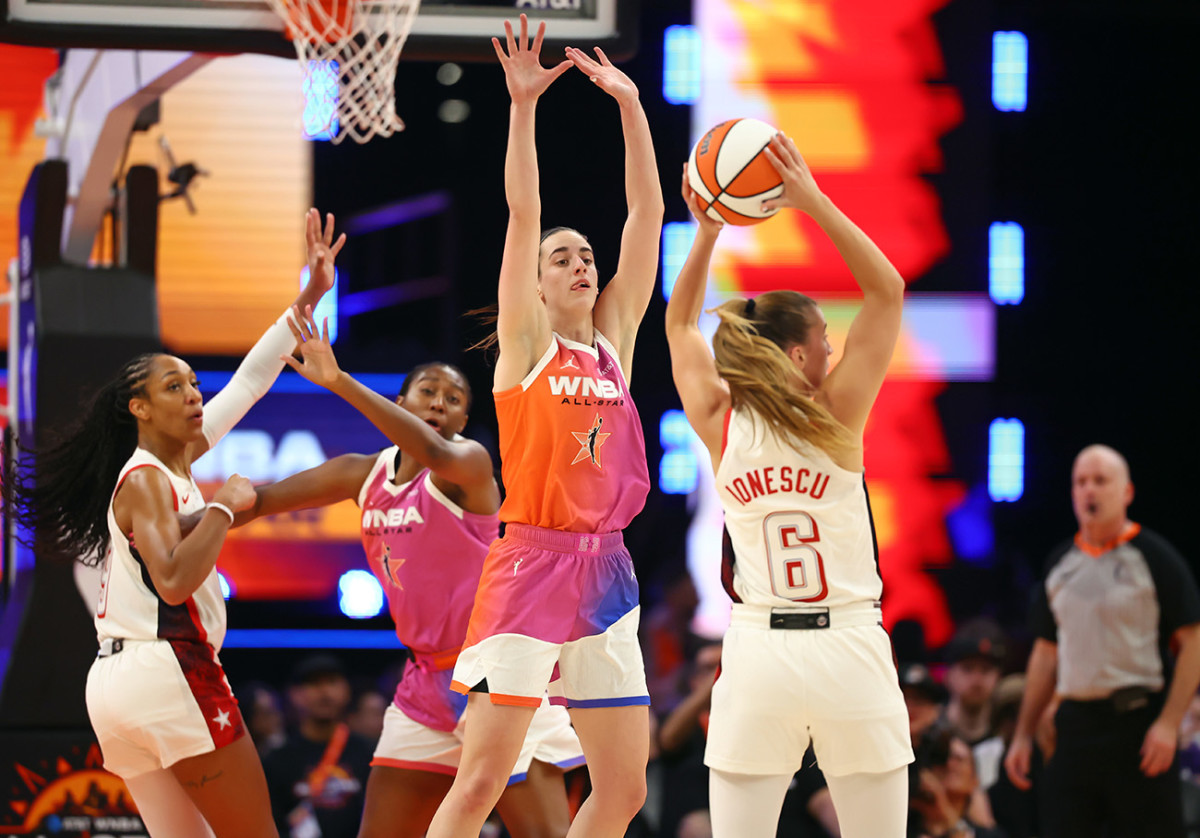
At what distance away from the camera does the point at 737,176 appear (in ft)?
11.6

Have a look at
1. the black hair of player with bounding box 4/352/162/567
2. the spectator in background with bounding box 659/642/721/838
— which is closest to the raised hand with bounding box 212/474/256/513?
the black hair of player with bounding box 4/352/162/567

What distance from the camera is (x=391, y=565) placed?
4.37m

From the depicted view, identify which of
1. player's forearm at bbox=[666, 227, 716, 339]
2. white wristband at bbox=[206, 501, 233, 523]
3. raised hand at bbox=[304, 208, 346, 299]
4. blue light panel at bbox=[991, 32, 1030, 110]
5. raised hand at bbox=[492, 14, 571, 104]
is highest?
blue light panel at bbox=[991, 32, 1030, 110]

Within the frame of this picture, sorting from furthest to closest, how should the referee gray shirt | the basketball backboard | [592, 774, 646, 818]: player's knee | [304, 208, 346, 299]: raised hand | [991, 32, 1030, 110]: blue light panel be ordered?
[991, 32, 1030, 110]: blue light panel → the referee gray shirt → the basketball backboard → [304, 208, 346, 299]: raised hand → [592, 774, 646, 818]: player's knee

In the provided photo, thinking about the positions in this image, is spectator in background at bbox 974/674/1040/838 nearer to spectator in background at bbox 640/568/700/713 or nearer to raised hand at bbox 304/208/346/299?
spectator in background at bbox 640/568/700/713

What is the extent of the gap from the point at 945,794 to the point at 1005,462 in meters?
2.46

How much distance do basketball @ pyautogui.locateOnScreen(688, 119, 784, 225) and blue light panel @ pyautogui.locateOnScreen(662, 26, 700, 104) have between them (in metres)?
4.85

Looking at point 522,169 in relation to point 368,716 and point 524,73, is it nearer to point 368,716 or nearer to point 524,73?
point 524,73

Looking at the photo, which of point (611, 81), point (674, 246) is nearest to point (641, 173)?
point (611, 81)

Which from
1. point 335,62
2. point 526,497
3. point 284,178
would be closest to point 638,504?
point 526,497

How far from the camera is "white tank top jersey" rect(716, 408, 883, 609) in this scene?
10.2ft

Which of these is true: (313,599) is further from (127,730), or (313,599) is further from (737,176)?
(737,176)

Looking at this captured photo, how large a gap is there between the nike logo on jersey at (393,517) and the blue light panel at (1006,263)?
196 inches

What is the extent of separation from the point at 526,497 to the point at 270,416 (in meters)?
5.17
